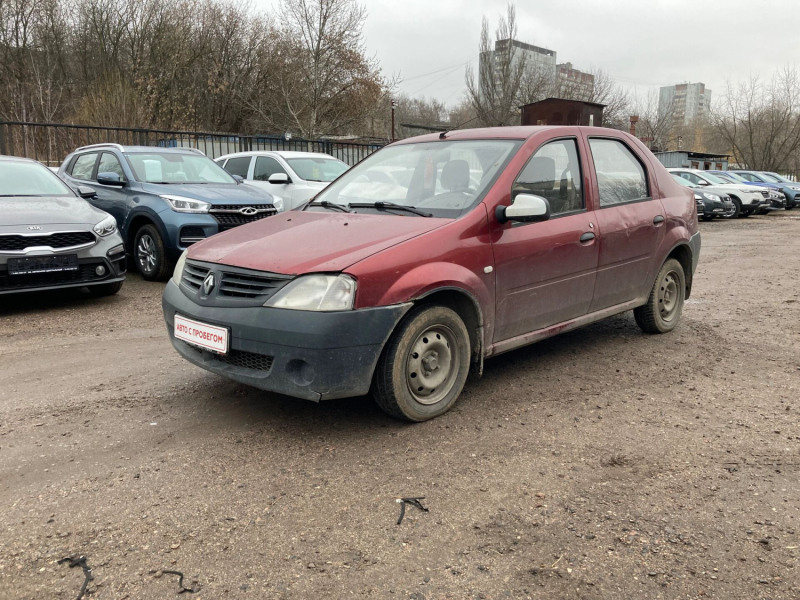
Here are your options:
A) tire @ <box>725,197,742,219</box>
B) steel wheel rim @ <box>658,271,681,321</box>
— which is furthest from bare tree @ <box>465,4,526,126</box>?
steel wheel rim @ <box>658,271,681,321</box>

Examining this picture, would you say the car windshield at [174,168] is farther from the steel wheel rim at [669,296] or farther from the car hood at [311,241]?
the steel wheel rim at [669,296]

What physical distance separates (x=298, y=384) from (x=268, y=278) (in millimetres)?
576

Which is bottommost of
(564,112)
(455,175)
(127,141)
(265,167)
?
(455,175)

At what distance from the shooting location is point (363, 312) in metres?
3.30

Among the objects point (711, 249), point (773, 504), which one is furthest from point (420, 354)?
point (711, 249)

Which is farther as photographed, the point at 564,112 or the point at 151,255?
the point at 564,112

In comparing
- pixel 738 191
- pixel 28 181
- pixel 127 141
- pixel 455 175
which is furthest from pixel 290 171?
pixel 738 191

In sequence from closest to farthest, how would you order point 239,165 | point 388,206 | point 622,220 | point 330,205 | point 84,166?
1. point 388,206
2. point 330,205
3. point 622,220
4. point 84,166
5. point 239,165

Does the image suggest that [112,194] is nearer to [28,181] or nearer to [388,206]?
[28,181]

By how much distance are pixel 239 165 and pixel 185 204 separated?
4.51 meters

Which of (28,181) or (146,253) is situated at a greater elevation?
(28,181)

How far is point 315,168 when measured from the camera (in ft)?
37.8

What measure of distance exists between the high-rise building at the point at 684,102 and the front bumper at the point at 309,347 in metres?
63.1

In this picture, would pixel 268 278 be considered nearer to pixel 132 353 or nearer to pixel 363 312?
pixel 363 312
